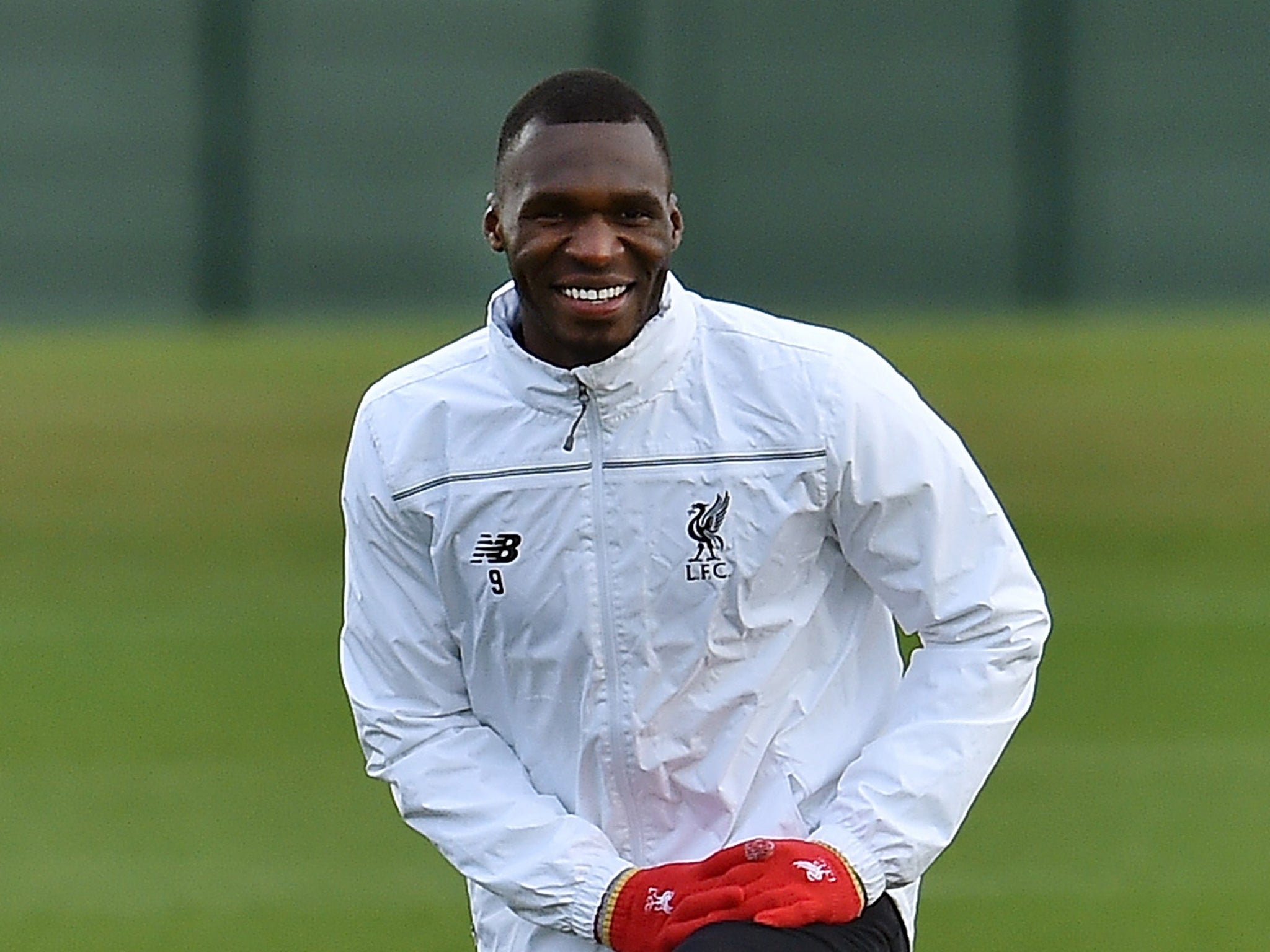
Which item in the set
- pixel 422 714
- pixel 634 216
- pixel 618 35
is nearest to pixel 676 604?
pixel 422 714

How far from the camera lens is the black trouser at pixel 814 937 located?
8.20 ft

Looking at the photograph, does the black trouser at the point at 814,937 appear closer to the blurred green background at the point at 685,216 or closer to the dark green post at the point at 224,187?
the blurred green background at the point at 685,216

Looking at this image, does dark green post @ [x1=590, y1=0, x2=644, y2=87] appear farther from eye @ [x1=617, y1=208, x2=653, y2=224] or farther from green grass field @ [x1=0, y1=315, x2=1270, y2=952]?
eye @ [x1=617, y1=208, x2=653, y2=224]

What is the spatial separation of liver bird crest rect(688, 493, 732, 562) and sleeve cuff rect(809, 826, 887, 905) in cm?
33

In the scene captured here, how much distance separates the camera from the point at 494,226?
9.23 feet

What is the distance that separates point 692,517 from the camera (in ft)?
9.01

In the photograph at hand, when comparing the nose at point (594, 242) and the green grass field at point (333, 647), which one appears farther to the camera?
the green grass field at point (333, 647)

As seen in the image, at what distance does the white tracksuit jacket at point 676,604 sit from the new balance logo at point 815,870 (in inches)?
2.3

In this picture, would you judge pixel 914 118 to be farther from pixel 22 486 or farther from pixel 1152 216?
pixel 22 486

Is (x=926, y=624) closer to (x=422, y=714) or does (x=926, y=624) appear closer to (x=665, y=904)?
(x=665, y=904)

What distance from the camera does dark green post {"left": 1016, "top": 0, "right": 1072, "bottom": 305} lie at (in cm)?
1232

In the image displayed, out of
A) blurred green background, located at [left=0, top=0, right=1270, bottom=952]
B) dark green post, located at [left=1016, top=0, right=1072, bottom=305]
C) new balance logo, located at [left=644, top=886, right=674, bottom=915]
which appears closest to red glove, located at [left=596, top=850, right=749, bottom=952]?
new balance logo, located at [left=644, top=886, right=674, bottom=915]

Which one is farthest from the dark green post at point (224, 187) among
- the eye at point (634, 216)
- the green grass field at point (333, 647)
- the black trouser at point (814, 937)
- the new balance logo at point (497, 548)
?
the black trouser at point (814, 937)

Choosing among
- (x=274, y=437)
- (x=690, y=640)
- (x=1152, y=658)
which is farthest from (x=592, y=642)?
(x=274, y=437)
